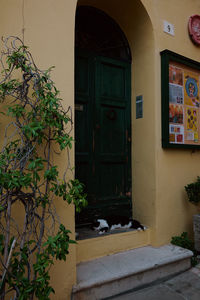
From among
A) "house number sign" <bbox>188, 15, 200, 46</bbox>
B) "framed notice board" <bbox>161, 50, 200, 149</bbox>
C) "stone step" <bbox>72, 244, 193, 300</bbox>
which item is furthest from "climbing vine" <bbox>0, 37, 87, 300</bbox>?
"house number sign" <bbox>188, 15, 200, 46</bbox>

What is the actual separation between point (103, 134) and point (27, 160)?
161 centimetres

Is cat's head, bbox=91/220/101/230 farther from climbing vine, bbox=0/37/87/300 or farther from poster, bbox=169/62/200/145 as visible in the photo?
poster, bbox=169/62/200/145

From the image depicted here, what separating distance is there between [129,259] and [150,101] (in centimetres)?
201

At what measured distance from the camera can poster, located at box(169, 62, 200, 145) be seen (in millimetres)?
3186

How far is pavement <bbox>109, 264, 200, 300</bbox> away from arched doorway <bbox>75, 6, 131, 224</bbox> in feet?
3.38

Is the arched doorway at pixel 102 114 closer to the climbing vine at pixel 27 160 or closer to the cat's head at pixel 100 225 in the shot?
the cat's head at pixel 100 225

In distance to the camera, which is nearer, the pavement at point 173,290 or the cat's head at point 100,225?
the pavement at point 173,290

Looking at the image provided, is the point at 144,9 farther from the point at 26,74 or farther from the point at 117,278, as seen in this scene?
the point at 117,278

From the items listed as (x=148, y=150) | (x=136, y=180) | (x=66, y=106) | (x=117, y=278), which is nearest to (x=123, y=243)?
(x=117, y=278)

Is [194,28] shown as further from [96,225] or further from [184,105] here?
[96,225]

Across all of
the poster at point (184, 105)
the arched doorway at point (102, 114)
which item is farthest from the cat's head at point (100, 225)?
the poster at point (184, 105)

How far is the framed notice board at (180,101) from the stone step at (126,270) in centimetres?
136

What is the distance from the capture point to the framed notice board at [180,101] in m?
3.06

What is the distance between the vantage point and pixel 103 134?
317cm
